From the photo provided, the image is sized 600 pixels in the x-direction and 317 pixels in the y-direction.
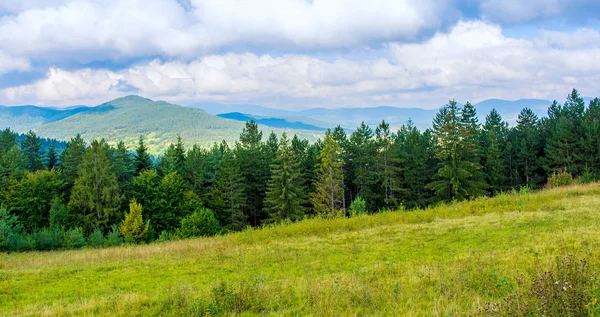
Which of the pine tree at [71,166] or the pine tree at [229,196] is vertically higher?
the pine tree at [71,166]

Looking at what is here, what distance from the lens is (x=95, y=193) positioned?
45312 mm

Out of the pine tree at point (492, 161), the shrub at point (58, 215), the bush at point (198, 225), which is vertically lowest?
the bush at point (198, 225)

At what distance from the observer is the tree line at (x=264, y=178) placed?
4488 centimetres

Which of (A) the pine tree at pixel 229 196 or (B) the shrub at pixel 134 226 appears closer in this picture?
(B) the shrub at pixel 134 226

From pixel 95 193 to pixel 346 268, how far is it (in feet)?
147

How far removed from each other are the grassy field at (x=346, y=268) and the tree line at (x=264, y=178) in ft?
77.6

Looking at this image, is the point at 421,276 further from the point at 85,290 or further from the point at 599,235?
the point at 85,290

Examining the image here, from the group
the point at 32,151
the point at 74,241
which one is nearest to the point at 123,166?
the point at 74,241

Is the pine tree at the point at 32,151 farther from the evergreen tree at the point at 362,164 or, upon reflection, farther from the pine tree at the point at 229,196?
the evergreen tree at the point at 362,164

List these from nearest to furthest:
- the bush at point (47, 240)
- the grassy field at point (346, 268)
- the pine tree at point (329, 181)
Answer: the grassy field at point (346, 268)
the bush at point (47, 240)
the pine tree at point (329, 181)

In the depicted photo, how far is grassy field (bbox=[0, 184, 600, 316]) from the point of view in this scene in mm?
6562

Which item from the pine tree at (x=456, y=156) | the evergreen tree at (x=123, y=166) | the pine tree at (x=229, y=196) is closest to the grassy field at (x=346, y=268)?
the pine tree at (x=456, y=156)

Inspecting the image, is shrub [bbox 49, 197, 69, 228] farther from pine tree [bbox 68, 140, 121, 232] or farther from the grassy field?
the grassy field

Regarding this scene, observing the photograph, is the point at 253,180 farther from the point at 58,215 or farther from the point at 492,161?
the point at 492,161
